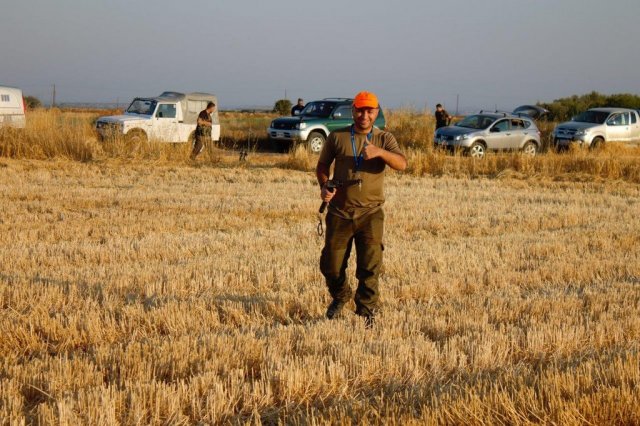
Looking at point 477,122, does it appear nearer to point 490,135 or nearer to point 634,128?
Answer: point 490,135

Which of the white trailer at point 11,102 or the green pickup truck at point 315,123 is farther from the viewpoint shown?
the white trailer at point 11,102

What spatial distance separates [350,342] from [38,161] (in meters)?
14.9

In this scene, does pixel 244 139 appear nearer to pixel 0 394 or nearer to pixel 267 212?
pixel 267 212

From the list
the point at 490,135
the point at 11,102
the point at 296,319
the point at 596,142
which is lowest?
the point at 296,319

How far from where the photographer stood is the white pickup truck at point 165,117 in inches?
884

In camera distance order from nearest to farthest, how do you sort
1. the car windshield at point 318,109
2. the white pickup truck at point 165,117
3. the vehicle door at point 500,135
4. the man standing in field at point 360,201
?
the man standing in field at point 360,201 < the white pickup truck at point 165,117 < the vehicle door at point 500,135 < the car windshield at point 318,109

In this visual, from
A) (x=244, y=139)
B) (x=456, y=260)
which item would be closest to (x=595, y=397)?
(x=456, y=260)

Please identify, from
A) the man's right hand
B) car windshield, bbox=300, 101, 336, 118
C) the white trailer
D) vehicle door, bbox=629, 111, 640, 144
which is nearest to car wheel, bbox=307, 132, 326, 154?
car windshield, bbox=300, 101, 336, 118

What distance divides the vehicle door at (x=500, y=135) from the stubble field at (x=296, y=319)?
10.9 metres

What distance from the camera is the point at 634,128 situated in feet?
87.8

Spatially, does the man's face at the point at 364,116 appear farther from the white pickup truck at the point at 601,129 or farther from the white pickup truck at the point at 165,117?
the white pickup truck at the point at 601,129

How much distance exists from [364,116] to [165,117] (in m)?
18.5

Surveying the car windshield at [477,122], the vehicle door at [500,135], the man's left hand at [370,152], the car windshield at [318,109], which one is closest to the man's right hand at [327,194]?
the man's left hand at [370,152]

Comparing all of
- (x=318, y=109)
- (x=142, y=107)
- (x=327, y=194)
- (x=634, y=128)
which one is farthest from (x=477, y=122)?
(x=327, y=194)
